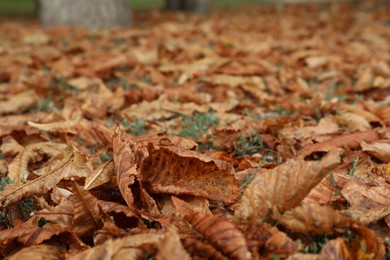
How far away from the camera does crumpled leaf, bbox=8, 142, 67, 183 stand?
1903 millimetres

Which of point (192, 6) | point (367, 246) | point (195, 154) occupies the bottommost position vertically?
point (192, 6)

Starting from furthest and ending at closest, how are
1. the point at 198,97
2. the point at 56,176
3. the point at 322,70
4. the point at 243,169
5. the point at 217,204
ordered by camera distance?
the point at 322,70 → the point at 198,97 → the point at 243,169 → the point at 56,176 → the point at 217,204

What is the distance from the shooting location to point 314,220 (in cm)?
133

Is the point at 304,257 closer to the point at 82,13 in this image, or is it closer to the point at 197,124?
the point at 197,124

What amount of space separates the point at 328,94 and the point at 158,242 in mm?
2107

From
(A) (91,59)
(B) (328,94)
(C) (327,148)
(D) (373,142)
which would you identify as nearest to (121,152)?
(C) (327,148)

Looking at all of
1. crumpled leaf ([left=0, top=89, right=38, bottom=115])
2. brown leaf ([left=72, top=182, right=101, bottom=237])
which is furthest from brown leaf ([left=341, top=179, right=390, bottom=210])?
crumpled leaf ([left=0, top=89, right=38, bottom=115])

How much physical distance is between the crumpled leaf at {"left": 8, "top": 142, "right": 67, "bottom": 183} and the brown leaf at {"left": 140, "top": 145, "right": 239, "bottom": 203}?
19.6 inches

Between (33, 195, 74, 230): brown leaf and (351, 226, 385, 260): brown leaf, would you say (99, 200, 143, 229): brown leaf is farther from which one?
(351, 226, 385, 260): brown leaf

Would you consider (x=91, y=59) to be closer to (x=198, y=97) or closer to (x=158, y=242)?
(x=198, y=97)

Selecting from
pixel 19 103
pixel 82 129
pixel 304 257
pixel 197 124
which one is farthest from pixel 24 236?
pixel 19 103

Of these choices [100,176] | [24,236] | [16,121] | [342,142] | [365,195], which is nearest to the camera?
[24,236]

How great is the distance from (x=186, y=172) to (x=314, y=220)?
1.60 feet

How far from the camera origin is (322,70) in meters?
3.88
